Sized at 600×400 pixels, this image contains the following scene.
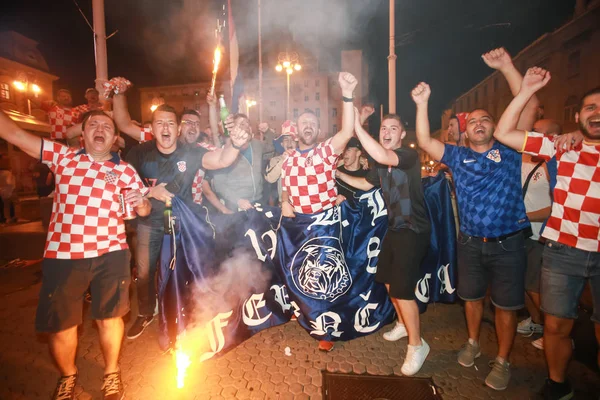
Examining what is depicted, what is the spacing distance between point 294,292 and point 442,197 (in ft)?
7.03

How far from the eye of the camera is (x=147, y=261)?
3.45 meters

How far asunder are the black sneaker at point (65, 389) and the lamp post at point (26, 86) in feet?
78.8

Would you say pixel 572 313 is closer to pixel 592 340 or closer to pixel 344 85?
pixel 592 340

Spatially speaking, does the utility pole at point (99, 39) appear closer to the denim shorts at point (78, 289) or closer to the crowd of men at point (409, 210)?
the crowd of men at point (409, 210)

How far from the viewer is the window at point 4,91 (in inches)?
742

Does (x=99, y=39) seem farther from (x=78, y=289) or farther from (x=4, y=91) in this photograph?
(x=4, y=91)

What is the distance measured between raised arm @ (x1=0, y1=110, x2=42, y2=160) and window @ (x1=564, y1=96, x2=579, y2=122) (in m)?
24.2

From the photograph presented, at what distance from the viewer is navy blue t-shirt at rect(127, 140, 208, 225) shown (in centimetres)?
339

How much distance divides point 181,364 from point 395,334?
88.2 inches

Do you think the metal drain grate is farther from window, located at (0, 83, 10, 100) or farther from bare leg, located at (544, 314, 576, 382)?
window, located at (0, 83, 10, 100)

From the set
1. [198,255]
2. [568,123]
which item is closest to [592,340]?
[198,255]

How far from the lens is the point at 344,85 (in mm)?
2701

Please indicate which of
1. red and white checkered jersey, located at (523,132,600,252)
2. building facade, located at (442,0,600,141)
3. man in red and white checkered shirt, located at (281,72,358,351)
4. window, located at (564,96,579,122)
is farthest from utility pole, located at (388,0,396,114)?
window, located at (564,96,579,122)

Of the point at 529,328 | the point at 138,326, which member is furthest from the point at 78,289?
the point at 529,328
